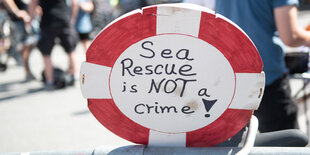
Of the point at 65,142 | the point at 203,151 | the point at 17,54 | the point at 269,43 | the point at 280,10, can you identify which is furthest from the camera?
the point at 17,54

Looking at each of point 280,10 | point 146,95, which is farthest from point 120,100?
point 280,10

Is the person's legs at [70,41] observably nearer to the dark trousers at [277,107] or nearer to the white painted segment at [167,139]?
the dark trousers at [277,107]

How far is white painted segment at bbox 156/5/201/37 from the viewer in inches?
33.1

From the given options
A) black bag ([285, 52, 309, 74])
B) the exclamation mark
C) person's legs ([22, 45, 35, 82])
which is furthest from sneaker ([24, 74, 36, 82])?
the exclamation mark

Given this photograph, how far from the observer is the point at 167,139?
3.21 feet

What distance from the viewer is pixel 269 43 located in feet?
5.39

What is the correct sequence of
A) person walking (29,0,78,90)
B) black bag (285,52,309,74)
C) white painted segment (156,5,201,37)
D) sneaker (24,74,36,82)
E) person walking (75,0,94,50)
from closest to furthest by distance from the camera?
white painted segment (156,5,201,37) → black bag (285,52,309,74) → person walking (29,0,78,90) → person walking (75,0,94,50) → sneaker (24,74,36,82)

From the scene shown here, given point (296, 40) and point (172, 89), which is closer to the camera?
point (172, 89)

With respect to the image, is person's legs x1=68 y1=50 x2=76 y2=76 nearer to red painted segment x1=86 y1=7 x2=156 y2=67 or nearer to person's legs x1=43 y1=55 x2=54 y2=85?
person's legs x1=43 y1=55 x2=54 y2=85

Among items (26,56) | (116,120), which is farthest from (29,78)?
(116,120)

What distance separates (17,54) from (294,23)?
675cm

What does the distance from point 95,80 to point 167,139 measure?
0.24 meters

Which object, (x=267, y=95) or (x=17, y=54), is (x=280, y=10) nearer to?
(x=267, y=95)

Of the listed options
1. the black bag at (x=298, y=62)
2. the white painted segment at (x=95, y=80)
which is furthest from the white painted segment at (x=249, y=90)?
the black bag at (x=298, y=62)
